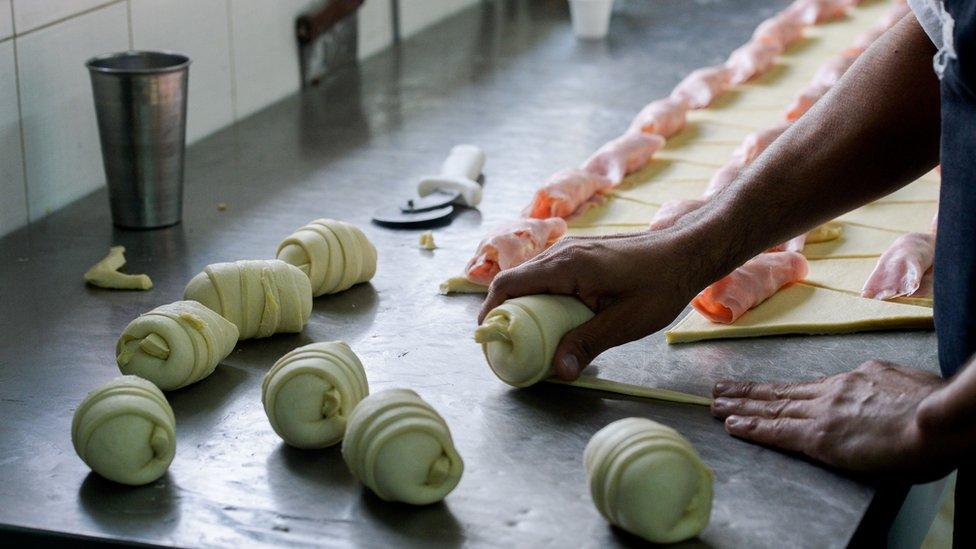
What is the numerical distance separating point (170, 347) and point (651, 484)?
2.21 feet

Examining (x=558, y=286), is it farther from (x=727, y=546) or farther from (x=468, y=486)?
(x=727, y=546)

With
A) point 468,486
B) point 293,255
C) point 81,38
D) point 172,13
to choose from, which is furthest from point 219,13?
point 468,486

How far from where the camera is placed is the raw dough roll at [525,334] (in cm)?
154

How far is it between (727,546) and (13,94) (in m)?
1.57

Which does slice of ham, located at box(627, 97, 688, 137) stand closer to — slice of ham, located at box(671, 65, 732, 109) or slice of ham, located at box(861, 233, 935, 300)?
slice of ham, located at box(671, 65, 732, 109)

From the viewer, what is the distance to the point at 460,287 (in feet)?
6.46

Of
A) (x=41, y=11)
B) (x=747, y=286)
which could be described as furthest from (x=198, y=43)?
(x=747, y=286)

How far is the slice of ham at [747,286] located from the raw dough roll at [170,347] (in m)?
0.73

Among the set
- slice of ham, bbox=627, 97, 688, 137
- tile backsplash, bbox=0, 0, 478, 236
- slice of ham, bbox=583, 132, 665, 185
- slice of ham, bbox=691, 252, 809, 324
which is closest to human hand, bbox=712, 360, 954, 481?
slice of ham, bbox=691, 252, 809, 324

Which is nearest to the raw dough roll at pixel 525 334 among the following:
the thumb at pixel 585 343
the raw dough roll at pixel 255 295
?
the thumb at pixel 585 343

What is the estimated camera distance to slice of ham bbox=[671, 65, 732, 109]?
9.82 ft

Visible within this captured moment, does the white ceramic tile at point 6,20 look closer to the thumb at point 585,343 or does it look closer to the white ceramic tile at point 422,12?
the thumb at point 585,343

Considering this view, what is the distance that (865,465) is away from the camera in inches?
54.0

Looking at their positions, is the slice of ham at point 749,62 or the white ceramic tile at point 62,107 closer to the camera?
the white ceramic tile at point 62,107
